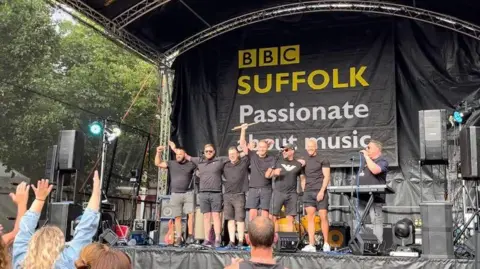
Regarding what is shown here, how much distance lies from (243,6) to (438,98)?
3.63 meters

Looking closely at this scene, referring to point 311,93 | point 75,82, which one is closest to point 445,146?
point 311,93

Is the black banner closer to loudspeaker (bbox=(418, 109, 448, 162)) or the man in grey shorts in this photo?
the man in grey shorts

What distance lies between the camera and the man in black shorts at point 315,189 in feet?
20.6

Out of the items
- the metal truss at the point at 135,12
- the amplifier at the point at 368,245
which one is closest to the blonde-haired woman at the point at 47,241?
the amplifier at the point at 368,245

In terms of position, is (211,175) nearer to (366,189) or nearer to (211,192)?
(211,192)

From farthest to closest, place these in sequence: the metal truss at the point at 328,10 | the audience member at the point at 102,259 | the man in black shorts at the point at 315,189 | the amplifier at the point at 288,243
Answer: the metal truss at the point at 328,10, the man in black shorts at the point at 315,189, the amplifier at the point at 288,243, the audience member at the point at 102,259

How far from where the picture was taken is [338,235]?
6996mm

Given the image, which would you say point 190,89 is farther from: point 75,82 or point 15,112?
point 75,82

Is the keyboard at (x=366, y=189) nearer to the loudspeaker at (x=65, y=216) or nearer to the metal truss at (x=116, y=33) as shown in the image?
the loudspeaker at (x=65, y=216)

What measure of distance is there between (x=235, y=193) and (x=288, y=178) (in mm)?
755

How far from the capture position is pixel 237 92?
31.0ft

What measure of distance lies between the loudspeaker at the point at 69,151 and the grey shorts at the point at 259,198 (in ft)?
7.65

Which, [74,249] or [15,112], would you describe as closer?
[74,249]

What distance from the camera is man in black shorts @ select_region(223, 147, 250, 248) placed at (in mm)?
6672
